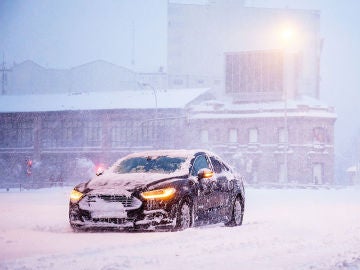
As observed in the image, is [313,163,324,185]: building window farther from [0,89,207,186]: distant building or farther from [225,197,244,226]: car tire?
[225,197,244,226]: car tire

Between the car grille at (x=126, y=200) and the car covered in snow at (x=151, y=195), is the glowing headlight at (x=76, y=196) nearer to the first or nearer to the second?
the car covered in snow at (x=151, y=195)

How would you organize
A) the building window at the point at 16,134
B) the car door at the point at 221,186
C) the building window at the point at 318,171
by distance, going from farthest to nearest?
the building window at the point at 16,134 → the building window at the point at 318,171 → the car door at the point at 221,186

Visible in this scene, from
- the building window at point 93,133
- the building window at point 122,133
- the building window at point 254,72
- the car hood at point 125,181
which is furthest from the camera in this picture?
the building window at point 254,72

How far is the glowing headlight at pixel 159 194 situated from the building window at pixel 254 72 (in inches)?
2511

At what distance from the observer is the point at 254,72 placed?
251ft

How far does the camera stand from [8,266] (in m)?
7.12

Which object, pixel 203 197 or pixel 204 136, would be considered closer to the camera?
pixel 203 197

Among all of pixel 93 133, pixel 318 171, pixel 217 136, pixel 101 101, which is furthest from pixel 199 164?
pixel 101 101

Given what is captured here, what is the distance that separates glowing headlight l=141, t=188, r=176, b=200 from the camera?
10.8 m

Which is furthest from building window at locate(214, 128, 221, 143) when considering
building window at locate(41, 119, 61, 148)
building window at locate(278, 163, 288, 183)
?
building window at locate(41, 119, 61, 148)

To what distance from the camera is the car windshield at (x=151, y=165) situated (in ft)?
39.4

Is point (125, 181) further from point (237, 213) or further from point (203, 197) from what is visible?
point (237, 213)

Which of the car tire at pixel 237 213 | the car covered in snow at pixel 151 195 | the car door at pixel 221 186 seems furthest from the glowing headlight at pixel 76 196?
the car tire at pixel 237 213

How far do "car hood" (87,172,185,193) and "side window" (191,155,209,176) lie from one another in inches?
24.4
